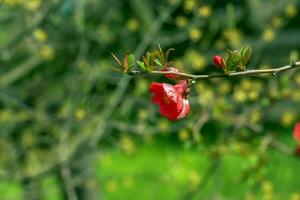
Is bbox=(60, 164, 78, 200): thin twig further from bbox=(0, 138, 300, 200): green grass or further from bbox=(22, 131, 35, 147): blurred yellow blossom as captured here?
bbox=(22, 131, 35, 147): blurred yellow blossom

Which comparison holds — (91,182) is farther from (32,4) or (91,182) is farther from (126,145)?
(32,4)

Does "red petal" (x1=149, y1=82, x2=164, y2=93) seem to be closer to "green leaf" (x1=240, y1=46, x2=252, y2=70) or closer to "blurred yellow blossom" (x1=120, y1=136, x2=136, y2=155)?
→ "green leaf" (x1=240, y1=46, x2=252, y2=70)

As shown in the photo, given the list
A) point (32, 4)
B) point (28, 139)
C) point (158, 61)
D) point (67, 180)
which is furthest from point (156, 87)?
point (28, 139)

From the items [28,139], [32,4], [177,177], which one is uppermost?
[32,4]

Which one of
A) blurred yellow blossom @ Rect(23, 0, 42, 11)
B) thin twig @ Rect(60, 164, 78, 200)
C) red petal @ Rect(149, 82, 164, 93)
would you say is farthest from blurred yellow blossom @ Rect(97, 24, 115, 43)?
red petal @ Rect(149, 82, 164, 93)

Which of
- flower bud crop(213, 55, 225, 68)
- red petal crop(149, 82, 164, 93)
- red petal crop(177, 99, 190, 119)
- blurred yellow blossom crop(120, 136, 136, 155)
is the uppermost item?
flower bud crop(213, 55, 225, 68)

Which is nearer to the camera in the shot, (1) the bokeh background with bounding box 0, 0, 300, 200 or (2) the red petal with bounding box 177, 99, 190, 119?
(2) the red petal with bounding box 177, 99, 190, 119

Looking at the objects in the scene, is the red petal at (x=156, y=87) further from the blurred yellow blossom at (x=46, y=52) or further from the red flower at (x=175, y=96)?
the blurred yellow blossom at (x=46, y=52)

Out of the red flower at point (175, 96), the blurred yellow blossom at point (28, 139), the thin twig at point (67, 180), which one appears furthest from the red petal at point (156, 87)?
the blurred yellow blossom at point (28, 139)

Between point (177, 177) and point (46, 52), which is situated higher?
point (46, 52)

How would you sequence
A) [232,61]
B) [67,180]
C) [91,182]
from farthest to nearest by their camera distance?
[91,182] < [67,180] < [232,61]

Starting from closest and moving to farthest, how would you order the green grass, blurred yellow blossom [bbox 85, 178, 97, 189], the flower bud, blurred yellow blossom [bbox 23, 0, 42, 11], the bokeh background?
the flower bud < the bokeh background < blurred yellow blossom [bbox 23, 0, 42, 11] < the green grass < blurred yellow blossom [bbox 85, 178, 97, 189]

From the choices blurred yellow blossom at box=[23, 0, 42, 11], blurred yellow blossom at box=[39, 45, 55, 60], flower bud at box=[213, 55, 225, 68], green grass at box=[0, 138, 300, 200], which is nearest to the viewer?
flower bud at box=[213, 55, 225, 68]

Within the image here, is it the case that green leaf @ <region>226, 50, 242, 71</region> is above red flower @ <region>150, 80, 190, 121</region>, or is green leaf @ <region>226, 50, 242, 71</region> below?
above
